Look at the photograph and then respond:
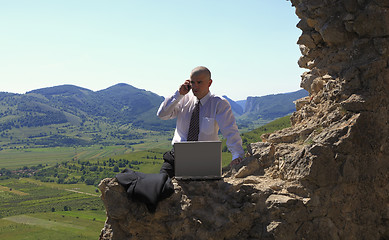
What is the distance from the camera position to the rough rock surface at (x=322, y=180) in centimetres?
662

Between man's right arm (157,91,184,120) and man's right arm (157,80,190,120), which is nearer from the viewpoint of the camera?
man's right arm (157,80,190,120)

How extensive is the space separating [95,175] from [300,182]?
197967 millimetres

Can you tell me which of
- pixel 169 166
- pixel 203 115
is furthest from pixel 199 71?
pixel 169 166

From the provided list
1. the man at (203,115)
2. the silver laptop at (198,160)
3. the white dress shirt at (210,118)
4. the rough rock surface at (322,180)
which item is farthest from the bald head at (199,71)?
the rough rock surface at (322,180)

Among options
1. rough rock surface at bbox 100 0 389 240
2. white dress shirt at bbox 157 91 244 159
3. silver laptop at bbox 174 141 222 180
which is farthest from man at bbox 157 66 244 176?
silver laptop at bbox 174 141 222 180

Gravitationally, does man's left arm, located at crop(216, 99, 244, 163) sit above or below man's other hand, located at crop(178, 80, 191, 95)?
below

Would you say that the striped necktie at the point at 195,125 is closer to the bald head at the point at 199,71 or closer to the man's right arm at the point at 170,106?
the man's right arm at the point at 170,106

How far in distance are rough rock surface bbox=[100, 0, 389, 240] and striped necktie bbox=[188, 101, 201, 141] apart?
115 cm

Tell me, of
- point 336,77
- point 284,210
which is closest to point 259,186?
point 284,210

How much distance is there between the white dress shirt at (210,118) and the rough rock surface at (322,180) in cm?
66

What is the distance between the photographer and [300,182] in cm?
699

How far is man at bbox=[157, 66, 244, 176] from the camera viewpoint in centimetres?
761

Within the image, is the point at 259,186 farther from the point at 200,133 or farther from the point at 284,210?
the point at 200,133

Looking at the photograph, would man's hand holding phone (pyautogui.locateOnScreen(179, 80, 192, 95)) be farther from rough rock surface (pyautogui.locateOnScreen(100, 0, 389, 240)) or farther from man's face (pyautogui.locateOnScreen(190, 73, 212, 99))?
rough rock surface (pyautogui.locateOnScreen(100, 0, 389, 240))
